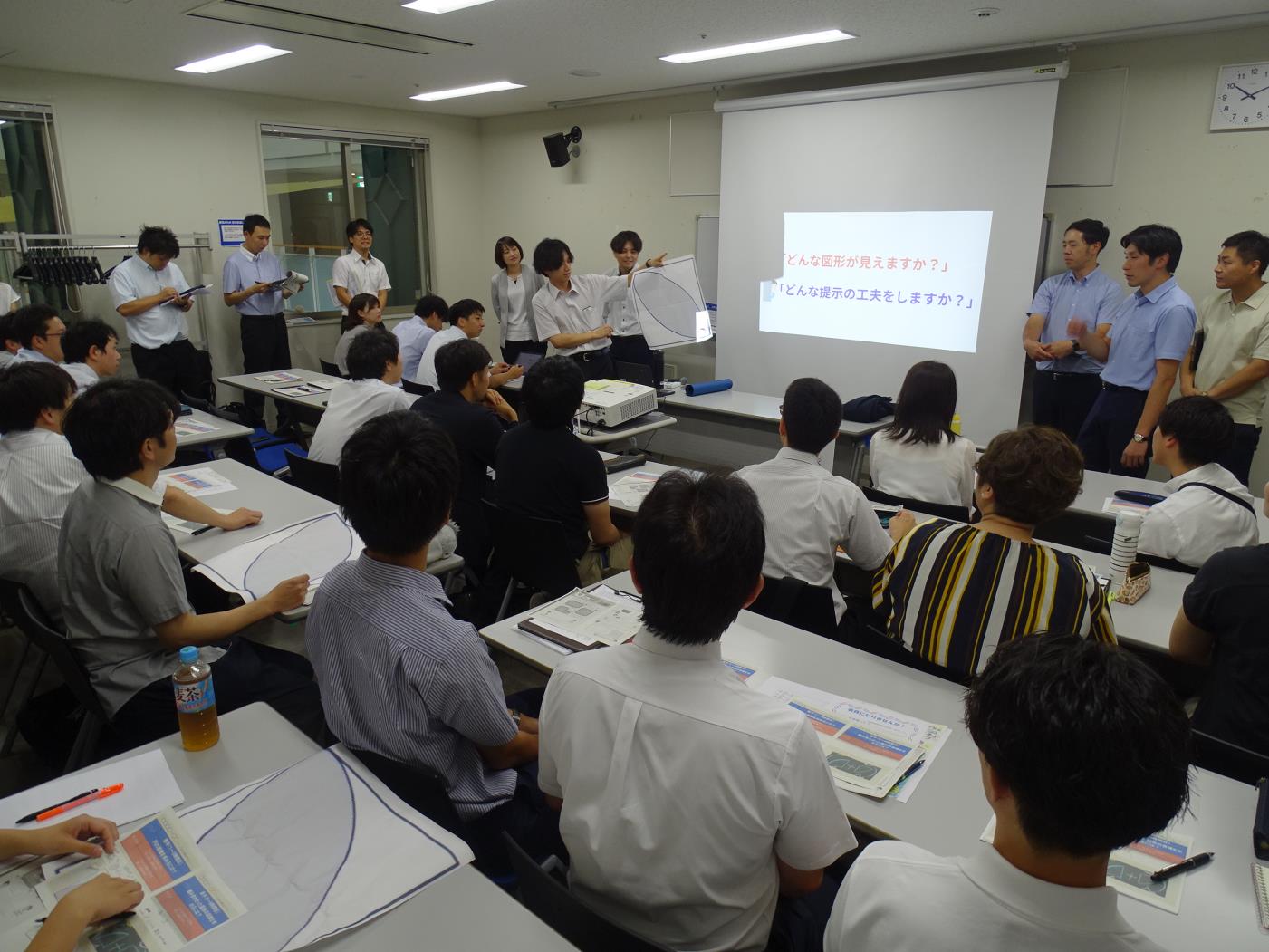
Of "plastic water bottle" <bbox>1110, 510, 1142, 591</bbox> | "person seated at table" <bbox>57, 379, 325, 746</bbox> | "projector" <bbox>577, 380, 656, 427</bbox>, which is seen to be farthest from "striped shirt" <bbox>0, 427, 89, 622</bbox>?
"plastic water bottle" <bbox>1110, 510, 1142, 591</bbox>

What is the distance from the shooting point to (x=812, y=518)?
2.40m

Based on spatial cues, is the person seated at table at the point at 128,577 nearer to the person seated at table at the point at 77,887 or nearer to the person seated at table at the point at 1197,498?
the person seated at table at the point at 77,887

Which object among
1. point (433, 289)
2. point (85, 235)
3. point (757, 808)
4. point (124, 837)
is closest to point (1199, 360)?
point (757, 808)

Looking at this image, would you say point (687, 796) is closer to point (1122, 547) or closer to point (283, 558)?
point (283, 558)

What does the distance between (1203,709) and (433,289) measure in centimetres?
784

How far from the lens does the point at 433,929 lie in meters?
1.17

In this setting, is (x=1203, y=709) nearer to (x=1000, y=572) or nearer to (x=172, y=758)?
(x=1000, y=572)

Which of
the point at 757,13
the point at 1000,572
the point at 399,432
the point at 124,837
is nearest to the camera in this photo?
the point at 124,837

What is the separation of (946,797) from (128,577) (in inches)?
72.4

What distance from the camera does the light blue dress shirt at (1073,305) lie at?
4.64 m

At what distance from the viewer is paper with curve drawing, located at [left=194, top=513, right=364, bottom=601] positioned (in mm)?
2275

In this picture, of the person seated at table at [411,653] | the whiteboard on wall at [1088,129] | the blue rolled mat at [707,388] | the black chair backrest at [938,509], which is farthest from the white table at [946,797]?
the whiteboard on wall at [1088,129]

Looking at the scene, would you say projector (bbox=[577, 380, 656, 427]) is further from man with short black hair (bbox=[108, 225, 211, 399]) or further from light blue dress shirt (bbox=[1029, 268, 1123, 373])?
man with short black hair (bbox=[108, 225, 211, 399])

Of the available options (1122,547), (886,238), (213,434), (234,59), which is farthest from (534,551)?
(234,59)
